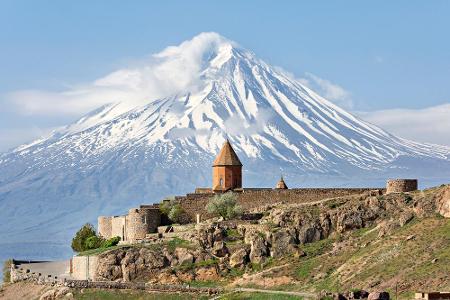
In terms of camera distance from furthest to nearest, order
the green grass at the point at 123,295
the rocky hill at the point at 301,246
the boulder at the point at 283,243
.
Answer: the boulder at the point at 283,243, the green grass at the point at 123,295, the rocky hill at the point at 301,246

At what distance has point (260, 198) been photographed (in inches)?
3191

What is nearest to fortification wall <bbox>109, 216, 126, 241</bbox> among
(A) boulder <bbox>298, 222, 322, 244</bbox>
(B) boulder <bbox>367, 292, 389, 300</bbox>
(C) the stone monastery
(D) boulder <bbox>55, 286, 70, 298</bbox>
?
(C) the stone monastery

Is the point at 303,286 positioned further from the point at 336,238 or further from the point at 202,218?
the point at 202,218

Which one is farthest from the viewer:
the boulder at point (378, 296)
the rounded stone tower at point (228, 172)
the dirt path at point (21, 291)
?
the rounded stone tower at point (228, 172)

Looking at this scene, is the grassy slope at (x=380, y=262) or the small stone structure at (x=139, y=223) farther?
the small stone structure at (x=139, y=223)

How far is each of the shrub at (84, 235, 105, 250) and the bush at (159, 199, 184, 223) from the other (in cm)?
550

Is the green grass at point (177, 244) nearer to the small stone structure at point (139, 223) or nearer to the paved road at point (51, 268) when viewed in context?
the small stone structure at point (139, 223)

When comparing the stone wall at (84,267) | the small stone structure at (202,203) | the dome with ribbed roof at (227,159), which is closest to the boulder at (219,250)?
the small stone structure at (202,203)

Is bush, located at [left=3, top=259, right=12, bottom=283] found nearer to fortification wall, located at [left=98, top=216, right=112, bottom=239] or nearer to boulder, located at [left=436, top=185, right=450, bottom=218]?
fortification wall, located at [left=98, top=216, right=112, bottom=239]

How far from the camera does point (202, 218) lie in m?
80.6

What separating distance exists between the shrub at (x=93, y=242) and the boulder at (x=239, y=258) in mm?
14961

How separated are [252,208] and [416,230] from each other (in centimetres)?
1654

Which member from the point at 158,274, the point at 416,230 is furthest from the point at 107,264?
the point at 416,230

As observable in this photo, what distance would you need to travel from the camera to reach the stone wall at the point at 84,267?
7419cm
